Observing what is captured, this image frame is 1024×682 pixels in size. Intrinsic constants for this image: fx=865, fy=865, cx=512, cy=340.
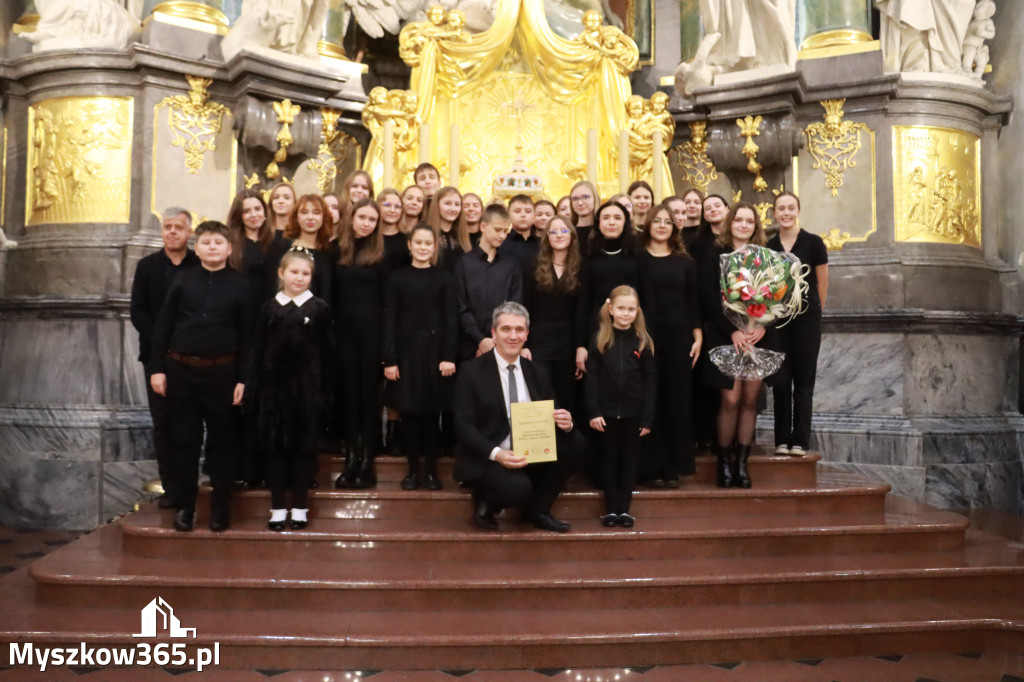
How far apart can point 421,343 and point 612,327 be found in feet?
3.64

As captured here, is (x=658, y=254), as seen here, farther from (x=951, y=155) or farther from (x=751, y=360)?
(x=951, y=155)

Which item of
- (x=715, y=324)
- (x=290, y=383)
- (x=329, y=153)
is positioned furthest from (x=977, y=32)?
(x=290, y=383)

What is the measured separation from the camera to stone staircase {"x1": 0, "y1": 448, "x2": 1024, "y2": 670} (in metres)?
3.86

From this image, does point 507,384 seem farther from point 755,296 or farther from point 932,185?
point 932,185

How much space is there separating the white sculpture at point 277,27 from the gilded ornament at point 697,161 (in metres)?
3.59

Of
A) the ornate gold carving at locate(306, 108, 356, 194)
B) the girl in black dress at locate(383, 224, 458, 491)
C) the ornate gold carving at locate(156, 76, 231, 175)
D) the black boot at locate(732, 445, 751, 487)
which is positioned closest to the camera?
the girl in black dress at locate(383, 224, 458, 491)

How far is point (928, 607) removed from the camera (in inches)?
169

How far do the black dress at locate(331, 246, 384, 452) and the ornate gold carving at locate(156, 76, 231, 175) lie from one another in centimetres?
280

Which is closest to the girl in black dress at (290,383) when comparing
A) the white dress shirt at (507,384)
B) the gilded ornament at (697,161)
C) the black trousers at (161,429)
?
the black trousers at (161,429)

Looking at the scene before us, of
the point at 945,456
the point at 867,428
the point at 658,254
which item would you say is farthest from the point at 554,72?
the point at 945,456

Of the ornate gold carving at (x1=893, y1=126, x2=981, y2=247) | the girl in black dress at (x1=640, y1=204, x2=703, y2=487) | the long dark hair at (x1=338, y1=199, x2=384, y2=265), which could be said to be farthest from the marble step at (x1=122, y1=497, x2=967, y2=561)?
the ornate gold carving at (x1=893, y1=126, x2=981, y2=247)

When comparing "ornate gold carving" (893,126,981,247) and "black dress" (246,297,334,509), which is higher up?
"ornate gold carving" (893,126,981,247)

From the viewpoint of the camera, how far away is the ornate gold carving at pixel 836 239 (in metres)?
7.48

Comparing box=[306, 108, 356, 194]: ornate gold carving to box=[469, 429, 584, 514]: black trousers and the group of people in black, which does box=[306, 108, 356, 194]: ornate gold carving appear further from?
box=[469, 429, 584, 514]: black trousers
